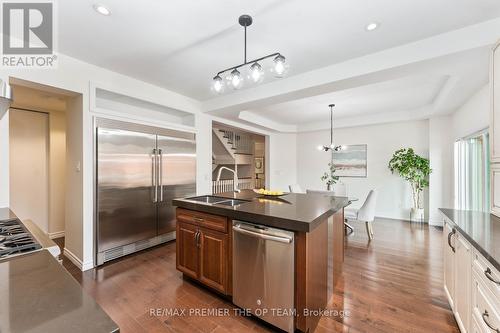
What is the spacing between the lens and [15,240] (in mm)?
1197

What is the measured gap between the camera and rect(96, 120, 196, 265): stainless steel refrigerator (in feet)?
9.61

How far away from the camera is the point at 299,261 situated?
1580 millimetres

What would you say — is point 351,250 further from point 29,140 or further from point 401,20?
point 29,140

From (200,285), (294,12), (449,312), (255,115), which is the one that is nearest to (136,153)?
(200,285)

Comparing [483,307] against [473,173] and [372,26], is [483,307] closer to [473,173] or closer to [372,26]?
[372,26]

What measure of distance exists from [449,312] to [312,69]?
2998 millimetres

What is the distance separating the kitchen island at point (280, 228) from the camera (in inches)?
62.3

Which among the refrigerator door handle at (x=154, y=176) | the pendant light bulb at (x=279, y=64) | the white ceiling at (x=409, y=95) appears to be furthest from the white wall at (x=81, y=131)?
the white ceiling at (x=409, y=95)

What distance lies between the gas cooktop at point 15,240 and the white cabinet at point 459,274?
259cm

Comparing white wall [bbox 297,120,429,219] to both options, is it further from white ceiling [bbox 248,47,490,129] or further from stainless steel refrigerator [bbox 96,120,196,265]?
stainless steel refrigerator [bbox 96,120,196,265]

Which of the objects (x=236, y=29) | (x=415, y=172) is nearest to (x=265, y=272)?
(x=236, y=29)

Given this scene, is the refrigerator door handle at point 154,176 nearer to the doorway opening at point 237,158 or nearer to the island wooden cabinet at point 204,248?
the island wooden cabinet at point 204,248

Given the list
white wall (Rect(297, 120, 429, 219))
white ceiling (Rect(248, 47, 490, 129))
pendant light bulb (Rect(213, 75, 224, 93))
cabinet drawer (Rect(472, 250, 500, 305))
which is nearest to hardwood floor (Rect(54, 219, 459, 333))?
cabinet drawer (Rect(472, 250, 500, 305))

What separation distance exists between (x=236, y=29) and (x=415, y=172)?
203 inches
